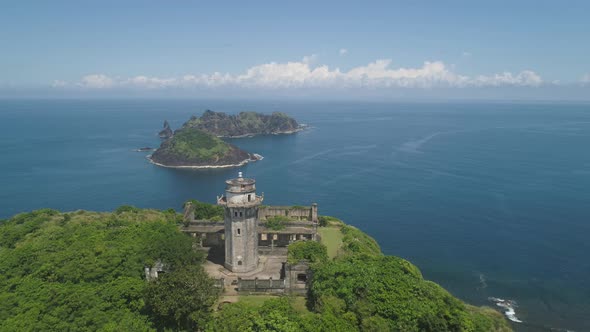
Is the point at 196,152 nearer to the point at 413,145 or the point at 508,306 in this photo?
the point at 413,145

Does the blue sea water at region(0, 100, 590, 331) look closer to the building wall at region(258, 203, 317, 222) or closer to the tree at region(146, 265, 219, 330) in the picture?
the building wall at region(258, 203, 317, 222)

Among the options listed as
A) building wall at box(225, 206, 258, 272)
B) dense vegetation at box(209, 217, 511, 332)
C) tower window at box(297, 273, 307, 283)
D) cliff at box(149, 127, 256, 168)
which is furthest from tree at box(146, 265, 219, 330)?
cliff at box(149, 127, 256, 168)

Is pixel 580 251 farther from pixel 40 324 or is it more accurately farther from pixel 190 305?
pixel 40 324

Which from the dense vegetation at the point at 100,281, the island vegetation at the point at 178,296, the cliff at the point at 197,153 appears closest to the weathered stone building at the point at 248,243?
the island vegetation at the point at 178,296

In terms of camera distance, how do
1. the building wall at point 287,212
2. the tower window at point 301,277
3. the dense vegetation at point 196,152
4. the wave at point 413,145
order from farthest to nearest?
the wave at point 413,145 < the dense vegetation at point 196,152 < the building wall at point 287,212 < the tower window at point 301,277

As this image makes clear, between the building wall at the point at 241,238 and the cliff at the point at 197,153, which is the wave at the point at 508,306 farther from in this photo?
the cliff at the point at 197,153

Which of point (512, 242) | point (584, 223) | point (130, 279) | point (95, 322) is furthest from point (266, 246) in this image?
point (584, 223)
